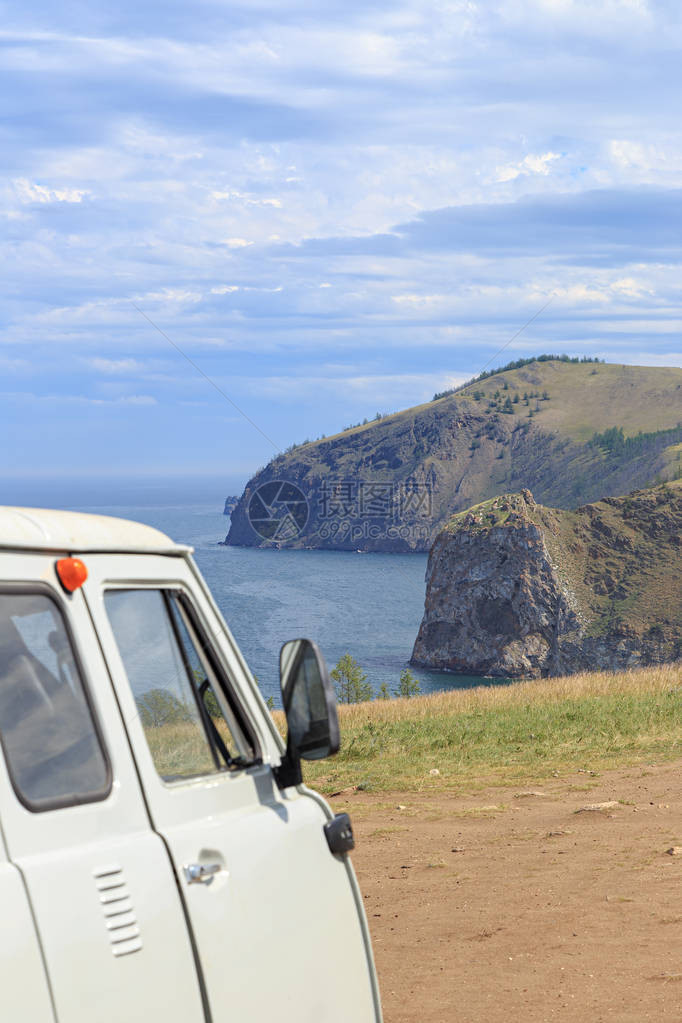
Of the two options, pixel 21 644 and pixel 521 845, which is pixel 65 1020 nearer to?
pixel 21 644

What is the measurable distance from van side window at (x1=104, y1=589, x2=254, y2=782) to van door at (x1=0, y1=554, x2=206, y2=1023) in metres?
0.16

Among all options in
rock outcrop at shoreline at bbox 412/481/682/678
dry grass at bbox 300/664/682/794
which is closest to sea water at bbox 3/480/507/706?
rock outcrop at shoreline at bbox 412/481/682/678

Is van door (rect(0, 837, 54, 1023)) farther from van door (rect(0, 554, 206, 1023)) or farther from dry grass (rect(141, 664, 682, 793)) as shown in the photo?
dry grass (rect(141, 664, 682, 793))

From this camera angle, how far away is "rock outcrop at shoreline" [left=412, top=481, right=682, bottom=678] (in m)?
134

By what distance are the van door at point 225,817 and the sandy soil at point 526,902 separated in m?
3.07

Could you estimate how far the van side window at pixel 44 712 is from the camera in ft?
8.16

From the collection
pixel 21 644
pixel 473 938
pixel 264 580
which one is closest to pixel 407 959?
pixel 473 938

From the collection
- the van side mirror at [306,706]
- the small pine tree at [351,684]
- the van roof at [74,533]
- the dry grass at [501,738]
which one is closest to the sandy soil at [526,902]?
the dry grass at [501,738]

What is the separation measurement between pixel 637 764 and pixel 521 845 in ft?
14.2

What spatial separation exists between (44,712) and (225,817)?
2.26 feet

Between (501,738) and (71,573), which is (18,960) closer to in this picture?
(71,573)

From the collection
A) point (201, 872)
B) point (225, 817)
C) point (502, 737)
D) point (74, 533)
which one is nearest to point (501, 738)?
point (502, 737)

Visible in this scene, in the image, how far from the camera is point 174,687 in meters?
3.04

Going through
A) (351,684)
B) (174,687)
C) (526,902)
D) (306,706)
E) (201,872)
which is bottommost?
(351,684)
